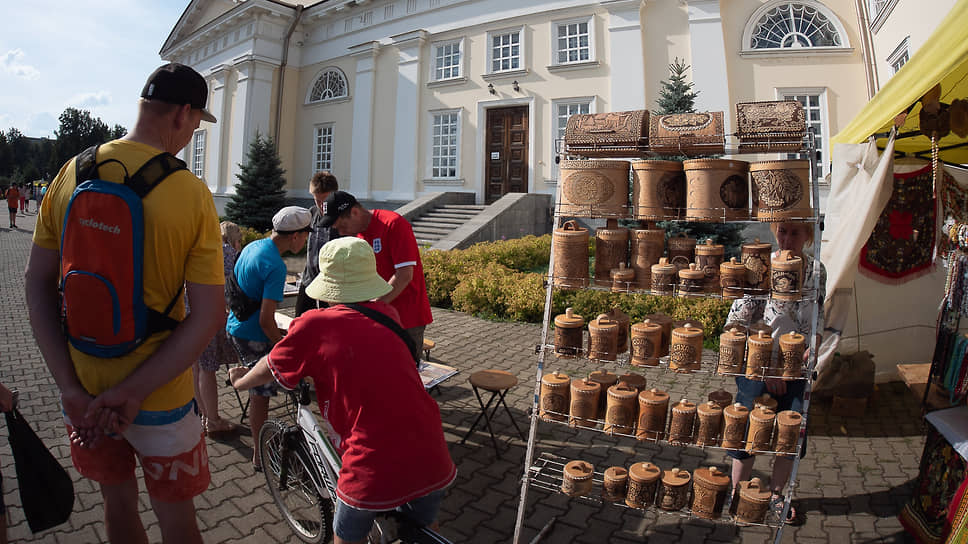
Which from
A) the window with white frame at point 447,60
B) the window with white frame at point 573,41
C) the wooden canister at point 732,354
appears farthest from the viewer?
the window with white frame at point 447,60

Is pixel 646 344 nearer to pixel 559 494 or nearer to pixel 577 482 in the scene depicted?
pixel 577 482

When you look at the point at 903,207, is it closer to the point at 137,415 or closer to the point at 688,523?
the point at 688,523

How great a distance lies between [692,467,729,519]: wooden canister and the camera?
2834mm

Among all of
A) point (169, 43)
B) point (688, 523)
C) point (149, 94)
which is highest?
point (169, 43)

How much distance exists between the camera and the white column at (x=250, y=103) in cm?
2061

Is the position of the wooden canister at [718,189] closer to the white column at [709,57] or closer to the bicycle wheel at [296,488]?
the bicycle wheel at [296,488]

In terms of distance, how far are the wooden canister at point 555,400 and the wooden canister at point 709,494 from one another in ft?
2.49

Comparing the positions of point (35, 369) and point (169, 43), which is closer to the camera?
point (35, 369)

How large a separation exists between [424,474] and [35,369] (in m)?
5.70

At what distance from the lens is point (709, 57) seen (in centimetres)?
1341

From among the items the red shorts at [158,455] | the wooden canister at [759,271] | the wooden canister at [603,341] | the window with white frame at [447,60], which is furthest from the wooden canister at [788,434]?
the window with white frame at [447,60]

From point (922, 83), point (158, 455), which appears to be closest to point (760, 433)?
point (922, 83)

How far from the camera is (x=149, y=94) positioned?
1886mm

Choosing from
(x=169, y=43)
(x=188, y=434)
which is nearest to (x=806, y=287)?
(x=188, y=434)
